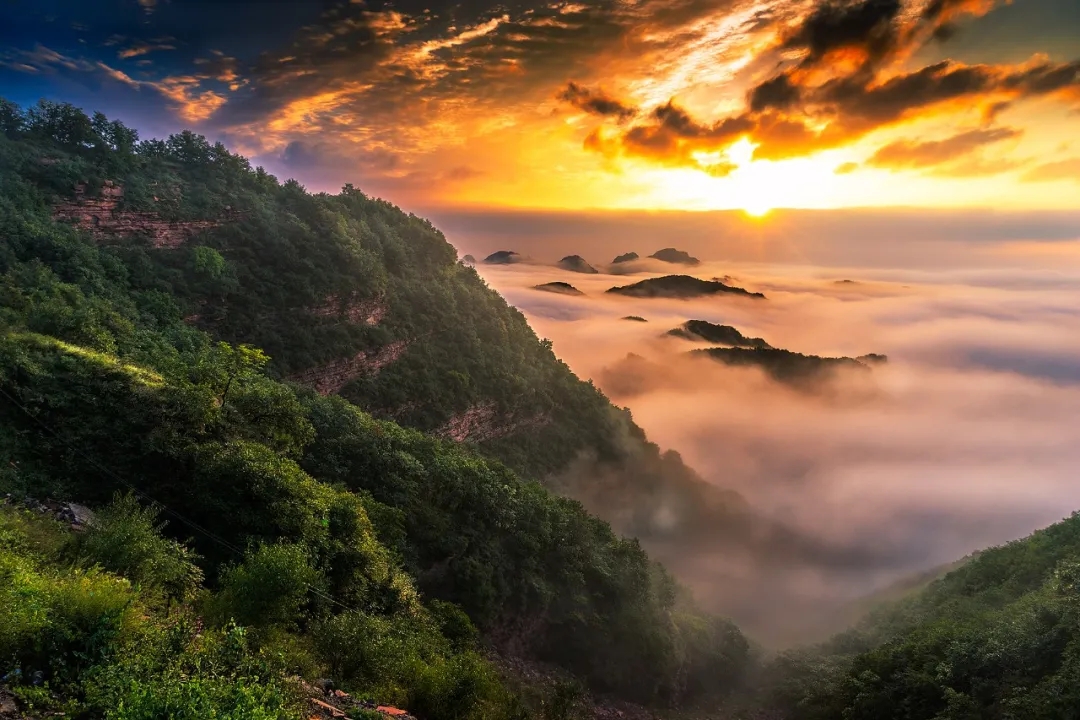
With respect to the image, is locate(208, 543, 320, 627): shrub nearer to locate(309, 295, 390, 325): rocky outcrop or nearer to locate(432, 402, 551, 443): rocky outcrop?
locate(432, 402, 551, 443): rocky outcrop

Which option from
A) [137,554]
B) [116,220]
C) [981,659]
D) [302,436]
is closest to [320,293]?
[116,220]

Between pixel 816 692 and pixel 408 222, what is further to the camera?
pixel 408 222

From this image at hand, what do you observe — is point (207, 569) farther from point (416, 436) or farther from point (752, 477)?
point (752, 477)

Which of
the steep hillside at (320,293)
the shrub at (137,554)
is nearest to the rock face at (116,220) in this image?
the steep hillside at (320,293)

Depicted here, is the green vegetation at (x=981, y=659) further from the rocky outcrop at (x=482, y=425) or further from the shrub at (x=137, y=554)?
the rocky outcrop at (x=482, y=425)

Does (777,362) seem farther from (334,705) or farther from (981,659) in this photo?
(334,705)

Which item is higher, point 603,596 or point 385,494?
point 385,494

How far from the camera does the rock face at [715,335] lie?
188500 mm

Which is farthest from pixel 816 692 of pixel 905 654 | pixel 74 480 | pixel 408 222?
pixel 408 222

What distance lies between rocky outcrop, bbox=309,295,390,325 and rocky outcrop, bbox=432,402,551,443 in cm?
1245

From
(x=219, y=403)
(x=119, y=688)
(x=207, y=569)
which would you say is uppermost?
(x=219, y=403)

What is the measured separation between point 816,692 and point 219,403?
3726 centimetres

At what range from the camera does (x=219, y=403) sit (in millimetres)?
21453

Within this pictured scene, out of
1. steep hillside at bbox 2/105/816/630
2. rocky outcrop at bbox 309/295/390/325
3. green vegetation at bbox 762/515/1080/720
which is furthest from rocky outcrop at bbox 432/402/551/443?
green vegetation at bbox 762/515/1080/720
